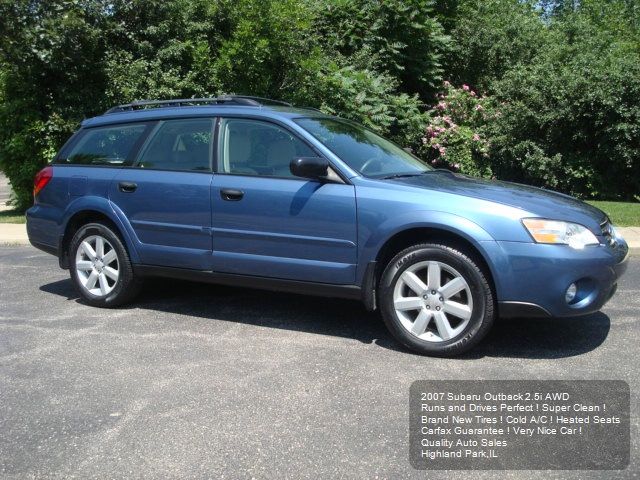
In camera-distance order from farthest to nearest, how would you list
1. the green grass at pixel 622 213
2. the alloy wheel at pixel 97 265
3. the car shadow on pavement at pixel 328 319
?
the green grass at pixel 622 213, the alloy wheel at pixel 97 265, the car shadow on pavement at pixel 328 319

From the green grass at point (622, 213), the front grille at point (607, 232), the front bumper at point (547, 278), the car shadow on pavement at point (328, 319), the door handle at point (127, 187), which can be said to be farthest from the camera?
the green grass at point (622, 213)

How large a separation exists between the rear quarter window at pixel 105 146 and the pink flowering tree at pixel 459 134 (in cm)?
894

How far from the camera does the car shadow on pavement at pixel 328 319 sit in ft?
15.9

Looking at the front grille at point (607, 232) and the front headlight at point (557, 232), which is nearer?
the front headlight at point (557, 232)

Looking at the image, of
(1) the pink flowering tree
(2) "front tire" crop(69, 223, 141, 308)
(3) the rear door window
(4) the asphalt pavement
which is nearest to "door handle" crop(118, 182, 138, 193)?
(3) the rear door window

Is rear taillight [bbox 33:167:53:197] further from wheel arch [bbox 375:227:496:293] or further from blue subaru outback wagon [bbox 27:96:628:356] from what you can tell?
wheel arch [bbox 375:227:496:293]

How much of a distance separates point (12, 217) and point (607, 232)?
37.6 ft

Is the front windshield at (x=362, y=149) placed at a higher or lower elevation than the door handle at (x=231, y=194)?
higher

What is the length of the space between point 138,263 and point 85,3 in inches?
290

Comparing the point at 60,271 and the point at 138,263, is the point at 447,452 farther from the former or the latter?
the point at 60,271

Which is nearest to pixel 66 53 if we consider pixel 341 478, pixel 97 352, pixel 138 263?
pixel 138 263

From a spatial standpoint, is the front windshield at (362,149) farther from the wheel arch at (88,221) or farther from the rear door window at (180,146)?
the wheel arch at (88,221)

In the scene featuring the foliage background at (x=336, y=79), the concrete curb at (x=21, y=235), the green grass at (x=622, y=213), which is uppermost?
the foliage background at (x=336, y=79)

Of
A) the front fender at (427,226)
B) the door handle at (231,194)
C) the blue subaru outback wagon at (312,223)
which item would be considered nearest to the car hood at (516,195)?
the blue subaru outback wagon at (312,223)
